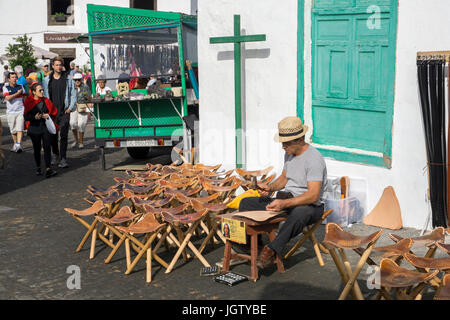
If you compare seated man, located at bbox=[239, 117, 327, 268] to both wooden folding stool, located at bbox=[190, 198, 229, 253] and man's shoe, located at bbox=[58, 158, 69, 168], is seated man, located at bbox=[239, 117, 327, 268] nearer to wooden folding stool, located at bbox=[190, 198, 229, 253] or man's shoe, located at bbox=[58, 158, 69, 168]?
wooden folding stool, located at bbox=[190, 198, 229, 253]

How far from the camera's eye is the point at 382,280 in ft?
13.7

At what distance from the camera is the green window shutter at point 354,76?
23.7 ft

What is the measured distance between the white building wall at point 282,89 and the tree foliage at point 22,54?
20.7 metres

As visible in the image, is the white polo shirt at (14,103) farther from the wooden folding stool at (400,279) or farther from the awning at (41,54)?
the awning at (41,54)

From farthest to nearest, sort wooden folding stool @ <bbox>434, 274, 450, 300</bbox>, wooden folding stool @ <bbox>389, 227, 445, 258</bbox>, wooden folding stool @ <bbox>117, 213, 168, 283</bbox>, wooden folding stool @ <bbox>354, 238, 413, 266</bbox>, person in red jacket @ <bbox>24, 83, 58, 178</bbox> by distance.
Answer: person in red jacket @ <bbox>24, 83, 58, 178</bbox>, wooden folding stool @ <bbox>117, 213, 168, 283</bbox>, wooden folding stool @ <bbox>389, 227, 445, 258</bbox>, wooden folding stool @ <bbox>354, 238, 413, 266</bbox>, wooden folding stool @ <bbox>434, 274, 450, 300</bbox>

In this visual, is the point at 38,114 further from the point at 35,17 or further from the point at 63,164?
the point at 35,17

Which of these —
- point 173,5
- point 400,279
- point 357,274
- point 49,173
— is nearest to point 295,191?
point 357,274

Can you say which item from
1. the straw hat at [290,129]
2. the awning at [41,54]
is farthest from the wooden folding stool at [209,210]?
the awning at [41,54]

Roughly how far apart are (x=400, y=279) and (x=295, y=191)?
193 cm

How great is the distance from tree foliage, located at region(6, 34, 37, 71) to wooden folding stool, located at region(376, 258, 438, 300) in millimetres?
25798

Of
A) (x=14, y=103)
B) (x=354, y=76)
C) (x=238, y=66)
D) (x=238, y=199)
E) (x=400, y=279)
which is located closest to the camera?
(x=400, y=279)

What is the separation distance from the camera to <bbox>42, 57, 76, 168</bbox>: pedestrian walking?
38.7ft

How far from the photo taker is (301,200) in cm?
567

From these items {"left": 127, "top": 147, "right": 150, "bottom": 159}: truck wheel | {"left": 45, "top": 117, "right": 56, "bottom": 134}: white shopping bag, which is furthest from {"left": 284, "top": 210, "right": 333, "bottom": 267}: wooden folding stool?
{"left": 127, "top": 147, "right": 150, "bottom": 159}: truck wheel
